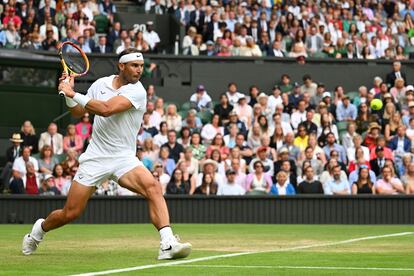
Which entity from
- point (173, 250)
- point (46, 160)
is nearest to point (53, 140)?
point (46, 160)

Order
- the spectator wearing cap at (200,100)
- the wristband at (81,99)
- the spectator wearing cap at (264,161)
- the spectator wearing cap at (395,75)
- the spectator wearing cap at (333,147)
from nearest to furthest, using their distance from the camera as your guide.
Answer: the wristband at (81,99) < the spectator wearing cap at (264,161) < the spectator wearing cap at (333,147) < the spectator wearing cap at (200,100) < the spectator wearing cap at (395,75)

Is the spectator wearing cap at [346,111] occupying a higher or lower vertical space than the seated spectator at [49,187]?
higher

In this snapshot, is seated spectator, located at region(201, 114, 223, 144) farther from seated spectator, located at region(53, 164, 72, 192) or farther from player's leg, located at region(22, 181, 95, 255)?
player's leg, located at region(22, 181, 95, 255)

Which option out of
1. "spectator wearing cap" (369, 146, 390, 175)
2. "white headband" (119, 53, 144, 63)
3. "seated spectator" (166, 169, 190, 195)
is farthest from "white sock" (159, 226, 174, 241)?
"spectator wearing cap" (369, 146, 390, 175)

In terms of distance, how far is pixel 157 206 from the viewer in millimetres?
10945

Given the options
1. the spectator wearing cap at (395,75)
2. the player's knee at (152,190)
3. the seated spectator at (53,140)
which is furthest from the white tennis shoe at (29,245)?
the spectator wearing cap at (395,75)

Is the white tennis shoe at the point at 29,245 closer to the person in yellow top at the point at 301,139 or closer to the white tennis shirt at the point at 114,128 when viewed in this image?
the white tennis shirt at the point at 114,128

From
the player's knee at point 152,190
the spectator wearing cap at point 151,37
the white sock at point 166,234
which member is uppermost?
the spectator wearing cap at point 151,37

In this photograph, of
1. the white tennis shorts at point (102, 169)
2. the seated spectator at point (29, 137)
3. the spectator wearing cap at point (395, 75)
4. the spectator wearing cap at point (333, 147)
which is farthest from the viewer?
the spectator wearing cap at point (395, 75)

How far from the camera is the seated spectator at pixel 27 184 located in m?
20.9

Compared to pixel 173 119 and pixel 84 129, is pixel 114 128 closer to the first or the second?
pixel 84 129

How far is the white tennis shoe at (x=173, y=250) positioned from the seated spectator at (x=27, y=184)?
10545 millimetres

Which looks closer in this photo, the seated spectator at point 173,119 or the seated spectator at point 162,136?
the seated spectator at point 162,136

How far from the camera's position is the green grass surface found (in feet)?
31.8
